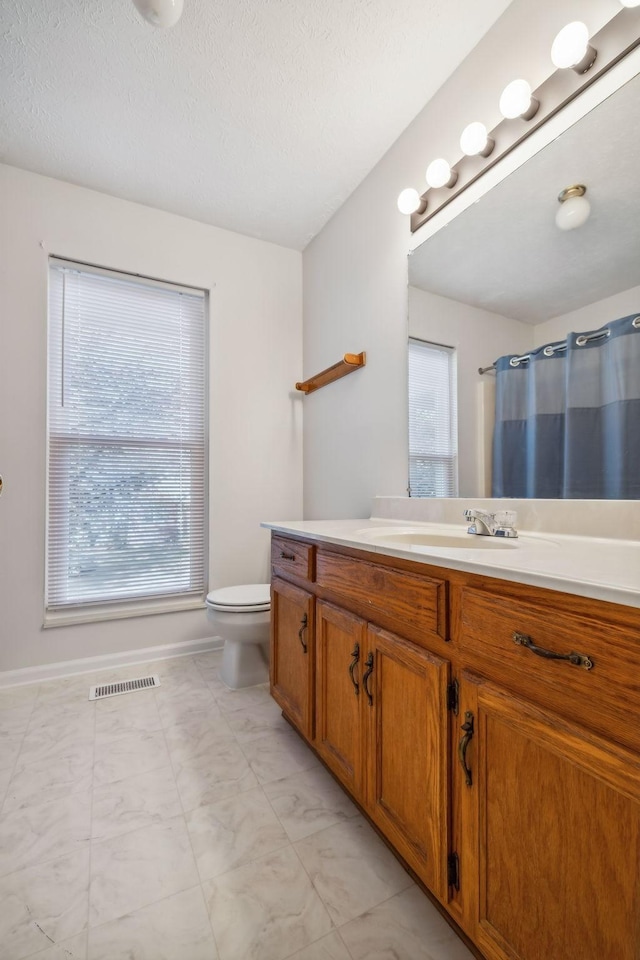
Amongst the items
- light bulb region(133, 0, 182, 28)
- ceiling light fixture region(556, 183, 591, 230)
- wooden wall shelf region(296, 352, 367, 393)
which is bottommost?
wooden wall shelf region(296, 352, 367, 393)

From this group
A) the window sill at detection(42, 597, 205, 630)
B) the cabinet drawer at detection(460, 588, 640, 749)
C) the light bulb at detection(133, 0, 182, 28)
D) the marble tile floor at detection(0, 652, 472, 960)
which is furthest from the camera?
the window sill at detection(42, 597, 205, 630)

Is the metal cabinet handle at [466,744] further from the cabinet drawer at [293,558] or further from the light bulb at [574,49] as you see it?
the light bulb at [574,49]

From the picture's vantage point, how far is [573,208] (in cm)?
117

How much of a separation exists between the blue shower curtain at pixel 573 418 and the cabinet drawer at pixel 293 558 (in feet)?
2.15

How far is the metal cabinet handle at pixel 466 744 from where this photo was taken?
2.56 feet

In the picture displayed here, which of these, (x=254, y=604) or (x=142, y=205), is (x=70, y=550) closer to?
(x=254, y=604)

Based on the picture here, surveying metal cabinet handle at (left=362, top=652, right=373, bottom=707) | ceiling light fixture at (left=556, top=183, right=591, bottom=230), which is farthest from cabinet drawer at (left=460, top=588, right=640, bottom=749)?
ceiling light fixture at (left=556, top=183, right=591, bottom=230)

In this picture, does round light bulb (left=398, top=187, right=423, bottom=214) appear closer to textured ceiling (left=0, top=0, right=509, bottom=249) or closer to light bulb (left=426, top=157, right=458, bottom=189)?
light bulb (left=426, top=157, right=458, bottom=189)

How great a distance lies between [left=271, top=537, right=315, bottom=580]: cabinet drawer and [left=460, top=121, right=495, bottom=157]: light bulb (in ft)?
4.72

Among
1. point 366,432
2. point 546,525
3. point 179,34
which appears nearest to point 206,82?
point 179,34

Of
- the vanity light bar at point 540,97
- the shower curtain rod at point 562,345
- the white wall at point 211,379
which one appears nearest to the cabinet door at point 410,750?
the shower curtain rod at point 562,345

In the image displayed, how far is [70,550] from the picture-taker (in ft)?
7.27

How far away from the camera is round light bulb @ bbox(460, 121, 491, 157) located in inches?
56.1

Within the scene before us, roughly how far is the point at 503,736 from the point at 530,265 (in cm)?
127
